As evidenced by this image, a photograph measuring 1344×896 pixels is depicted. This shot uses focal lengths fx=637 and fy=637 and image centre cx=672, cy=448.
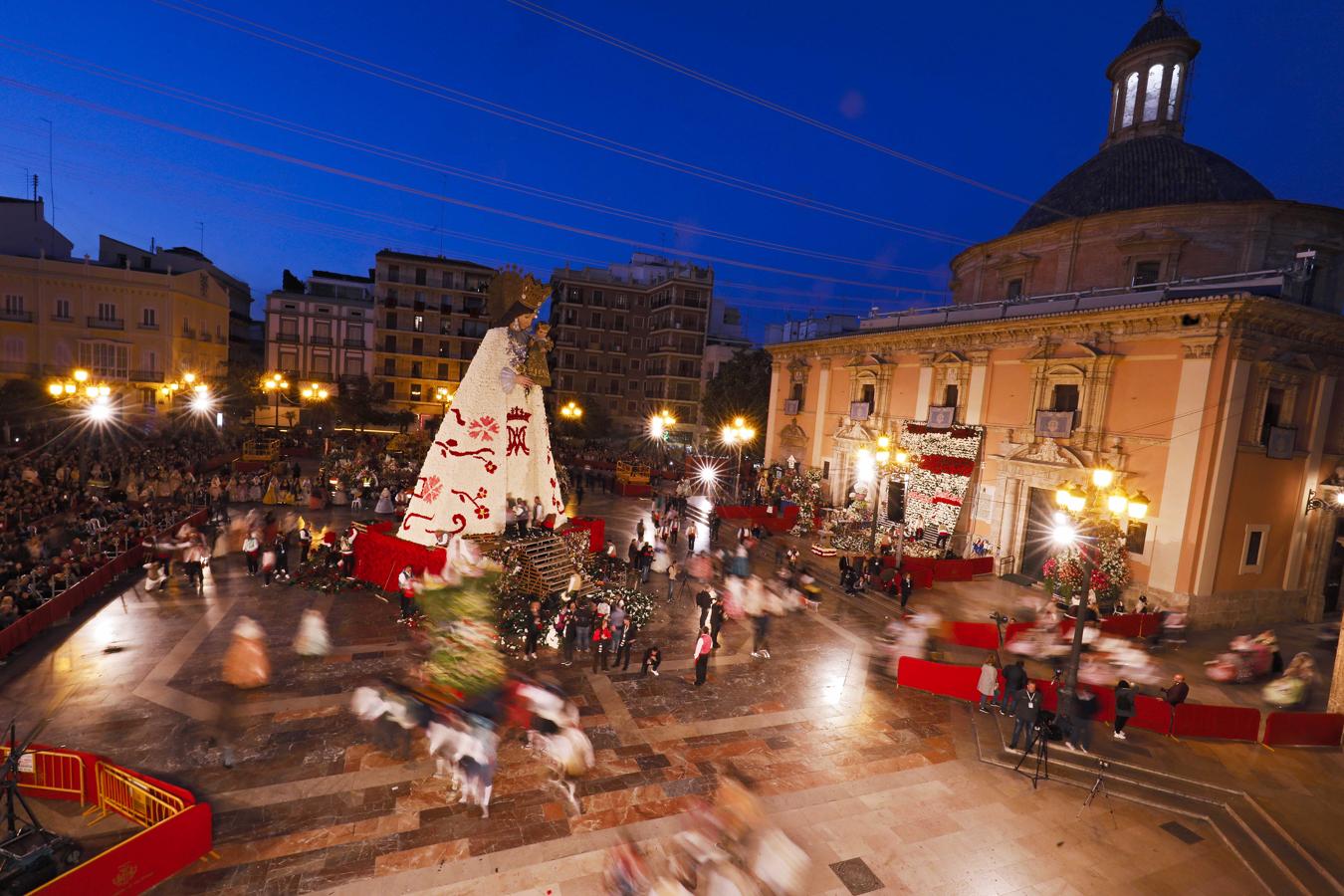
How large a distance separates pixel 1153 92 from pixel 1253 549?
19.6 m

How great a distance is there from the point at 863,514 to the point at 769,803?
18.0 metres

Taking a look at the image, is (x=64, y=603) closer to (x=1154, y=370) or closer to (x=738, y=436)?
(x=738, y=436)

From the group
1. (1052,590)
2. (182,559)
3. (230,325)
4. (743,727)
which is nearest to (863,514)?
(1052,590)

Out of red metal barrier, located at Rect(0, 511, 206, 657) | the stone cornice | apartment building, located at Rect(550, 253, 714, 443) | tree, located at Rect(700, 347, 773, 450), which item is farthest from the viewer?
apartment building, located at Rect(550, 253, 714, 443)

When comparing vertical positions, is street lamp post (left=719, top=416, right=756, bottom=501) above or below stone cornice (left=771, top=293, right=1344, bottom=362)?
below

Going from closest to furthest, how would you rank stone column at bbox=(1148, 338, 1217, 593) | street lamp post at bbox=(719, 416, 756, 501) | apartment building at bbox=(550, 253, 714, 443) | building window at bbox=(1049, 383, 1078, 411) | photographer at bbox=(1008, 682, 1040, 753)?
photographer at bbox=(1008, 682, 1040, 753) → stone column at bbox=(1148, 338, 1217, 593) → building window at bbox=(1049, 383, 1078, 411) → street lamp post at bbox=(719, 416, 756, 501) → apartment building at bbox=(550, 253, 714, 443)

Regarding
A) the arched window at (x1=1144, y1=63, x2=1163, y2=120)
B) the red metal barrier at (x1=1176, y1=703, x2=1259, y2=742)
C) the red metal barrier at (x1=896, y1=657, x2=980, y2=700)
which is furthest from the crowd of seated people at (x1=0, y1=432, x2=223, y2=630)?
the arched window at (x1=1144, y1=63, x2=1163, y2=120)

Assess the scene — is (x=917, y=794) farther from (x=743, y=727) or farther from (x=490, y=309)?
(x=490, y=309)

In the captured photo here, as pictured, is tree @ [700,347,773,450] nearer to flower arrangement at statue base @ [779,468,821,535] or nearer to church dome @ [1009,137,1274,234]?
flower arrangement at statue base @ [779,468,821,535]

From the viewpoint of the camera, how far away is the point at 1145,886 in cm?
744

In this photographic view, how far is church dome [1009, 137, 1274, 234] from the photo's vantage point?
2255cm

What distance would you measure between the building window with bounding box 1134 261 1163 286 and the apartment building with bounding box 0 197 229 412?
162 feet

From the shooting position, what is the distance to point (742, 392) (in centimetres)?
3922

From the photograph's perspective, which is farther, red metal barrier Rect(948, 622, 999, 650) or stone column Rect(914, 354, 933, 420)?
stone column Rect(914, 354, 933, 420)
